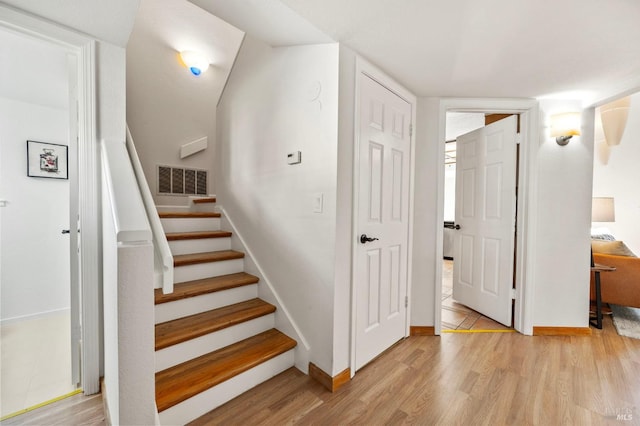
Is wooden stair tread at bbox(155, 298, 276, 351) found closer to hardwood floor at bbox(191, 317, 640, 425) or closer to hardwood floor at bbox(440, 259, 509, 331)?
hardwood floor at bbox(191, 317, 640, 425)

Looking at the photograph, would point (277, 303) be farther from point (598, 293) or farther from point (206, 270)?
point (598, 293)

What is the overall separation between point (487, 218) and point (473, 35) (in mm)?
1769

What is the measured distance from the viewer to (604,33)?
1.49m

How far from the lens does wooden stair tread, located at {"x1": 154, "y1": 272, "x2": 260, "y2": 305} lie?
169cm

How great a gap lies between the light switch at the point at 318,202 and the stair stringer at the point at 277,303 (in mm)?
752

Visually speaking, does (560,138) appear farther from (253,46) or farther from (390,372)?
(253,46)

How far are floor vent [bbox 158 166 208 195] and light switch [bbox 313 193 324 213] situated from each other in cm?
234

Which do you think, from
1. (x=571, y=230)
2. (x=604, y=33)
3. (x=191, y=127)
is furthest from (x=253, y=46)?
(x=571, y=230)

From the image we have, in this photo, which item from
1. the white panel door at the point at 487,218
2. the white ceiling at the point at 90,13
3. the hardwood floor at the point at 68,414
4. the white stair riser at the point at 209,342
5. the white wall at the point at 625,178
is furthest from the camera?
the white wall at the point at 625,178

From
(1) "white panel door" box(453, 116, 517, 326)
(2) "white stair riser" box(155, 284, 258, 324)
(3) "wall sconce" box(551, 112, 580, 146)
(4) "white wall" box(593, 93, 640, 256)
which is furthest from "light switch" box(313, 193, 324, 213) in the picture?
(4) "white wall" box(593, 93, 640, 256)

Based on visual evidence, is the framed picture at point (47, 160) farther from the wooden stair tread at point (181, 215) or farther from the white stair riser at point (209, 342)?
the white stair riser at point (209, 342)

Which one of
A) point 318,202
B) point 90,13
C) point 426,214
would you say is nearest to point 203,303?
point 318,202

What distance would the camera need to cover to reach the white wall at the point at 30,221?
2516 mm

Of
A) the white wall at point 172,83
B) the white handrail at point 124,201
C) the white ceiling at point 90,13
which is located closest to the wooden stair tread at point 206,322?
the white handrail at point 124,201
